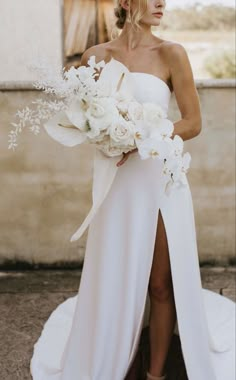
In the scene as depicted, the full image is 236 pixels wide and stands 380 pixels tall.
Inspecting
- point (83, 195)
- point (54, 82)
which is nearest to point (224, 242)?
point (83, 195)

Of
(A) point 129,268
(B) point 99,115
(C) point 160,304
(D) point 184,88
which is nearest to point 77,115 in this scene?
(B) point 99,115

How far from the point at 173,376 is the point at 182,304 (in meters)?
0.52

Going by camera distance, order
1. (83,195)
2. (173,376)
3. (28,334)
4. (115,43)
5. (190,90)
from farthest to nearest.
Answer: (83,195)
(28,334)
(173,376)
(115,43)
(190,90)

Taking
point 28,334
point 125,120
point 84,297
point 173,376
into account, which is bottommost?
point 28,334

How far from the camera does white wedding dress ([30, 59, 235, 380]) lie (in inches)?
91.4

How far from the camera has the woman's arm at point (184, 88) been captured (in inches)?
88.3

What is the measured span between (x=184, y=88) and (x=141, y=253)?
2.30 feet

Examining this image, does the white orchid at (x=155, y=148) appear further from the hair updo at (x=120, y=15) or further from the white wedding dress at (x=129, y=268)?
the hair updo at (x=120, y=15)

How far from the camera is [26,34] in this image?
3859 millimetres

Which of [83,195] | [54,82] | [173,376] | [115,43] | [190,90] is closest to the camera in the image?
[54,82]

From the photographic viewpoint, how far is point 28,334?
3.22 metres

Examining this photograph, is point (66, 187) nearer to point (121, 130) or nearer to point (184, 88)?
point (184, 88)

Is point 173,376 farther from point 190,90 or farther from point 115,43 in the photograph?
point 115,43

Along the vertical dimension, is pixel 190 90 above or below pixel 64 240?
above
